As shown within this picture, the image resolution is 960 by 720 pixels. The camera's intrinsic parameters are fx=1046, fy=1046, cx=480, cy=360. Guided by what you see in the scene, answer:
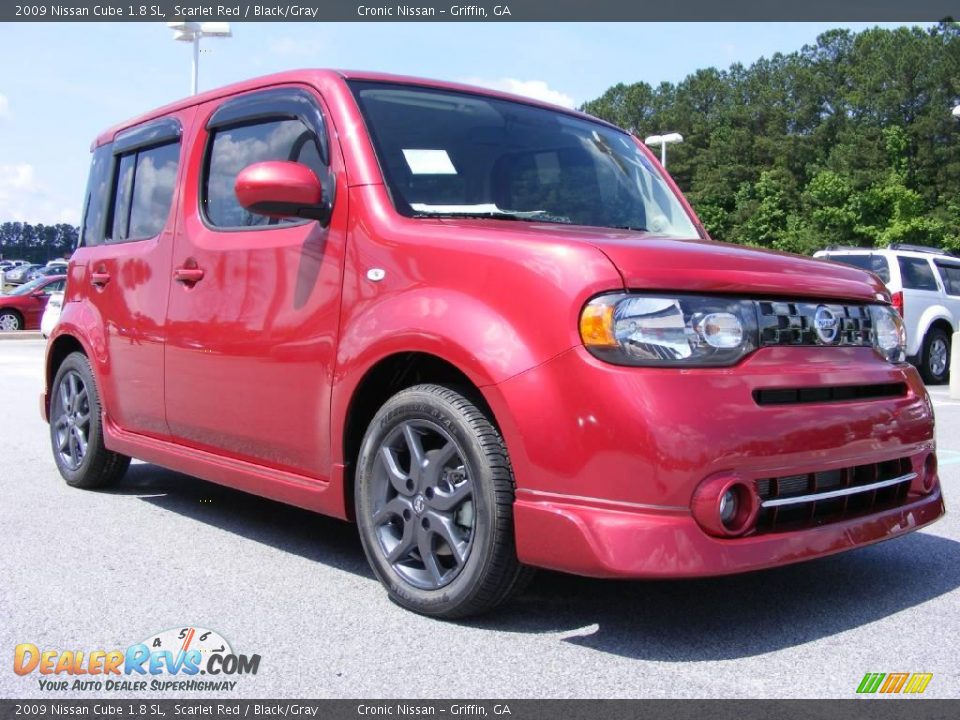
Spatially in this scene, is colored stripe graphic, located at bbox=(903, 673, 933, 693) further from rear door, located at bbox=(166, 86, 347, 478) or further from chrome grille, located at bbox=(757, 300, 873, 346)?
rear door, located at bbox=(166, 86, 347, 478)

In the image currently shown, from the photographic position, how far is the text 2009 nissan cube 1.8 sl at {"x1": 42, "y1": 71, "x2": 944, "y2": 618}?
2.92 m

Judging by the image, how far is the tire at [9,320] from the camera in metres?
24.8

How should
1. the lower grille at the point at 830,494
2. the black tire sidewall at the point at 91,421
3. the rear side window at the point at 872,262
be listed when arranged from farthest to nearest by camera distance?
the rear side window at the point at 872,262 → the black tire sidewall at the point at 91,421 → the lower grille at the point at 830,494

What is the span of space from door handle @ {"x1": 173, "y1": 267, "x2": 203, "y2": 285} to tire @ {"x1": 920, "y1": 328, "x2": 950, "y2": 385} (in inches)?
→ 479

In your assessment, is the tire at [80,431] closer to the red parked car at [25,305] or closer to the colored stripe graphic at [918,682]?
the colored stripe graphic at [918,682]

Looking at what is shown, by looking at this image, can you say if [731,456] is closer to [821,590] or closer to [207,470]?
[821,590]

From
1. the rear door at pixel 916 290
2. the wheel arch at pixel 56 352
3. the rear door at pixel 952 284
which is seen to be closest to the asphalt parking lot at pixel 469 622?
the wheel arch at pixel 56 352

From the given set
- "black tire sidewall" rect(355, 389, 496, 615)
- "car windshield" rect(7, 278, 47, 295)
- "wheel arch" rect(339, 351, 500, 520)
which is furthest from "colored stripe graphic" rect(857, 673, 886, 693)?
"car windshield" rect(7, 278, 47, 295)

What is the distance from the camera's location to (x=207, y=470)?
4.39 m

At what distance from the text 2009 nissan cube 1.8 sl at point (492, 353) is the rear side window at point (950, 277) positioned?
11366 mm

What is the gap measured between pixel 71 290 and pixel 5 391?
20.9 ft

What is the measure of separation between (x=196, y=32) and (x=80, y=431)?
15.9 m

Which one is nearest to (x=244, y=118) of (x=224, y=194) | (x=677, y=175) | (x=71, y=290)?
(x=224, y=194)

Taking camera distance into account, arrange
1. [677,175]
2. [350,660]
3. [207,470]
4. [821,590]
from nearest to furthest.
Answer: [350,660], [821,590], [207,470], [677,175]
